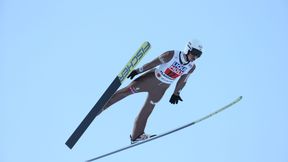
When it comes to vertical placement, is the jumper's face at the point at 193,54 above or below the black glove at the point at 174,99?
above

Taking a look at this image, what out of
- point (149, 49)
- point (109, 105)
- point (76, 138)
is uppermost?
point (149, 49)

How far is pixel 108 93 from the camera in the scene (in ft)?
33.5

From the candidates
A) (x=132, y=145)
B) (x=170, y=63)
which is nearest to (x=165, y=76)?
(x=170, y=63)

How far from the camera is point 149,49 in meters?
9.70

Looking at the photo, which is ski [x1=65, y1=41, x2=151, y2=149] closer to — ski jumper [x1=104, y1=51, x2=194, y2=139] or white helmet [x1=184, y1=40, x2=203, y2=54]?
ski jumper [x1=104, y1=51, x2=194, y2=139]

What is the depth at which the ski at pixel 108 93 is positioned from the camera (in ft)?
32.2

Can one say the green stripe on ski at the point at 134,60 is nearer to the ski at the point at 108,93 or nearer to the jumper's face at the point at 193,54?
the ski at the point at 108,93

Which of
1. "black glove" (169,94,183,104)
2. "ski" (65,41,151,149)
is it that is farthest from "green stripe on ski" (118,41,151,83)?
"black glove" (169,94,183,104)

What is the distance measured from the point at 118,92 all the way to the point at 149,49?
1.58m

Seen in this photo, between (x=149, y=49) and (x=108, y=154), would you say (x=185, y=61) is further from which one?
(x=108, y=154)

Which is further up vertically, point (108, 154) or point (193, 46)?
point (193, 46)

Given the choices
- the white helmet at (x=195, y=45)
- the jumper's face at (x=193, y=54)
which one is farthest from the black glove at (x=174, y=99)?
the white helmet at (x=195, y=45)

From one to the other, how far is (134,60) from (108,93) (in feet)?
2.83

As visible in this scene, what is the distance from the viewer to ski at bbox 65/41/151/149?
9.82m
